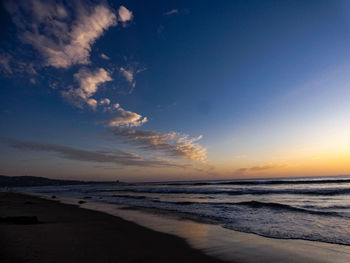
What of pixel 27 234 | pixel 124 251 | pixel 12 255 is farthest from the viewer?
pixel 27 234

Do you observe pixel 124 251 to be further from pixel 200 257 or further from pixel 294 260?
pixel 294 260

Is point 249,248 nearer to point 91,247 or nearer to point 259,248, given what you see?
point 259,248

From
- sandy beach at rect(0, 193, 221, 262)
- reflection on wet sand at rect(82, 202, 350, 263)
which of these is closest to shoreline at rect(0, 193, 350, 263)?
reflection on wet sand at rect(82, 202, 350, 263)

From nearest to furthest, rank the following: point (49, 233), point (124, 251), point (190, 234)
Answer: point (124, 251)
point (49, 233)
point (190, 234)

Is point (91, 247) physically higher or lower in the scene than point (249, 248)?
higher

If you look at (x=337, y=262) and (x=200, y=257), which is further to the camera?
(x=200, y=257)

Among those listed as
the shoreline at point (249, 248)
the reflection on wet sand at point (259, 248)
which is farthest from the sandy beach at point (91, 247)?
the reflection on wet sand at point (259, 248)

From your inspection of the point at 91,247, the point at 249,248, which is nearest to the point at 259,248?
the point at 249,248

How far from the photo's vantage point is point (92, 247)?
5.88 m

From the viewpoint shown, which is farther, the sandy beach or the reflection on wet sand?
the reflection on wet sand

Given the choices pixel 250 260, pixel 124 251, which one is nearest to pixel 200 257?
pixel 250 260

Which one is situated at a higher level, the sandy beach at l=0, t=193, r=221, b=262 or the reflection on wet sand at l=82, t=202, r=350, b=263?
the sandy beach at l=0, t=193, r=221, b=262

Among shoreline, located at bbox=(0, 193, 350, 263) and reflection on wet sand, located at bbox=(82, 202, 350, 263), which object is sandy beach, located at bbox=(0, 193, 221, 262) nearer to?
shoreline, located at bbox=(0, 193, 350, 263)

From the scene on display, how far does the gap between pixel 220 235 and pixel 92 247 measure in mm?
4555
